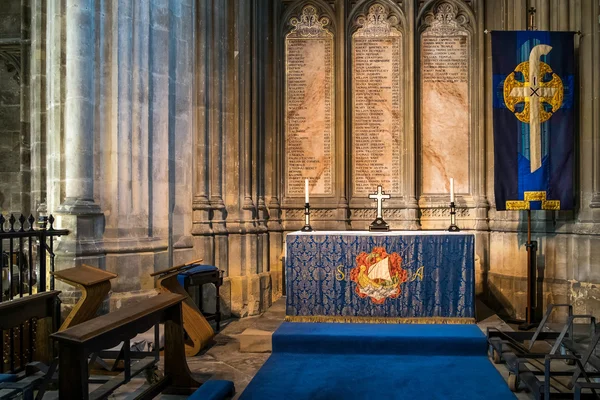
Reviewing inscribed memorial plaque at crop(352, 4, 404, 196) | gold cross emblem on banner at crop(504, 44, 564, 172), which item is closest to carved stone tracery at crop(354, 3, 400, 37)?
inscribed memorial plaque at crop(352, 4, 404, 196)

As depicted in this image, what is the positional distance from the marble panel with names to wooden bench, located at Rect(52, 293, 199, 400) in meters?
4.91

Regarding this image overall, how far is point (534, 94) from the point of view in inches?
255

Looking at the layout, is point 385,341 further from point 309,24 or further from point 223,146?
point 309,24

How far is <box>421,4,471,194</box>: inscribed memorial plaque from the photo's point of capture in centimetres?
785

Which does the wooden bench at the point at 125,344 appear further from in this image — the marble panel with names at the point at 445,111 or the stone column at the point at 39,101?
the marble panel with names at the point at 445,111

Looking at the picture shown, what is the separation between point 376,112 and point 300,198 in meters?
1.71

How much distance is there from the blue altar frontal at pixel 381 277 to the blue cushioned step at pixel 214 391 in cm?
187

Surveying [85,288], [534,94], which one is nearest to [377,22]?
[534,94]

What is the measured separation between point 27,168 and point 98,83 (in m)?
3.65

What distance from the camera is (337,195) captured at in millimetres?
7953

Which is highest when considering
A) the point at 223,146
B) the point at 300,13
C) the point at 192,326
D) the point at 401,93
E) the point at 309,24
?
the point at 300,13

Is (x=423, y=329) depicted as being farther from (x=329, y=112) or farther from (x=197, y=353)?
(x=329, y=112)

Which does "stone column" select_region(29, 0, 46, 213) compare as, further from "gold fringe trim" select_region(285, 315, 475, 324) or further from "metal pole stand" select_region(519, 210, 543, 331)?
"metal pole stand" select_region(519, 210, 543, 331)

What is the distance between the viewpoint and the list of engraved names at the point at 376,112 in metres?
7.95
